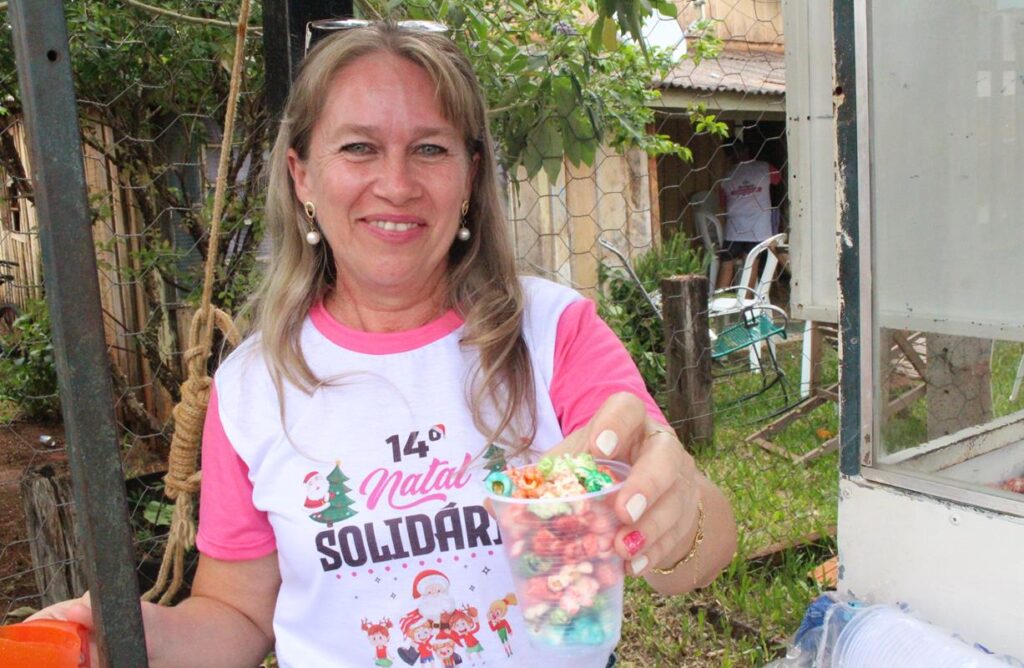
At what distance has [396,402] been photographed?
1330 mm

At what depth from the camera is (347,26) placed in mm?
1486

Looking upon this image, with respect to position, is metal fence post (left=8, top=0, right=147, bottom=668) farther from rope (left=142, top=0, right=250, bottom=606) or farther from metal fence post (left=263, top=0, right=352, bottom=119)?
metal fence post (left=263, top=0, right=352, bottom=119)

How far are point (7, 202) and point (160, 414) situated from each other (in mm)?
947

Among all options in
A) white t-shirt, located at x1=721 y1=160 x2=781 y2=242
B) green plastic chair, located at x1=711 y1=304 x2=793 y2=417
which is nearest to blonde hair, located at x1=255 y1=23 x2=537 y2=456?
green plastic chair, located at x1=711 y1=304 x2=793 y2=417

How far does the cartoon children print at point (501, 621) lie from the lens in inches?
50.6

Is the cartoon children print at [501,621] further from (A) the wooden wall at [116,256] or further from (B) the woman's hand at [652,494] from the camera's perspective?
(A) the wooden wall at [116,256]

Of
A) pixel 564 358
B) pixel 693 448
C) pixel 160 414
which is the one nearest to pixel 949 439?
pixel 564 358

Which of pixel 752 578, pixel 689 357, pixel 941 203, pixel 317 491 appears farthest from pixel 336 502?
pixel 689 357

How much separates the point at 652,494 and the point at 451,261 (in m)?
0.68

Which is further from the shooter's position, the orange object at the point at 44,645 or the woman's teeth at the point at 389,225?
the woman's teeth at the point at 389,225

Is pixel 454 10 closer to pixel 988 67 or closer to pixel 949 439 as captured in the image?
pixel 988 67

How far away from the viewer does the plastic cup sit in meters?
0.94

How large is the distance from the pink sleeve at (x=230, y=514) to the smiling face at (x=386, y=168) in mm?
357

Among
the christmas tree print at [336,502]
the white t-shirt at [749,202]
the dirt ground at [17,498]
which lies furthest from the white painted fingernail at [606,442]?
the white t-shirt at [749,202]
